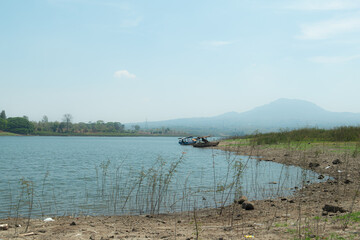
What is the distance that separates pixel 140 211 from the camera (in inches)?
446

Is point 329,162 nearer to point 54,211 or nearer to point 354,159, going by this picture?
point 354,159

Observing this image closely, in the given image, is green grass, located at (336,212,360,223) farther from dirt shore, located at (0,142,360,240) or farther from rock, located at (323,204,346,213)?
rock, located at (323,204,346,213)

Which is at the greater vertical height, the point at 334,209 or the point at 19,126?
the point at 19,126

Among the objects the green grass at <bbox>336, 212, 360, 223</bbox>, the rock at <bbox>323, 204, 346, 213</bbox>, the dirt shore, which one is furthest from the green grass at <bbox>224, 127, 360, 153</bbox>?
the green grass at <bbox>336, 212, 360, 223</bbox>

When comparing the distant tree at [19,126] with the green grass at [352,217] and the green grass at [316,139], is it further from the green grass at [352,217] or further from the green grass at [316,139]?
the green grass at [352,217]

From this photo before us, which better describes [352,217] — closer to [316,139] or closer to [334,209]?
[334,209]

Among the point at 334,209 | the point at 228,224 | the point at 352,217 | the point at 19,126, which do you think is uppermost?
the point at 19,126

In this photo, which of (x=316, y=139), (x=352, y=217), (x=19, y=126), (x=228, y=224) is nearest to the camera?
(x=352, y=217)

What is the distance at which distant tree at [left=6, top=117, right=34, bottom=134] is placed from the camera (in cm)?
16112

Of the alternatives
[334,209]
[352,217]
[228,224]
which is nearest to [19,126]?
[228,224]

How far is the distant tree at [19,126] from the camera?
529 feet

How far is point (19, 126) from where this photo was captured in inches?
6393

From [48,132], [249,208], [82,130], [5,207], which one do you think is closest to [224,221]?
[249,208]

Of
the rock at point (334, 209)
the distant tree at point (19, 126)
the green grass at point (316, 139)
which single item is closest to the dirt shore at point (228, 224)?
the rock at point (334, 209)
